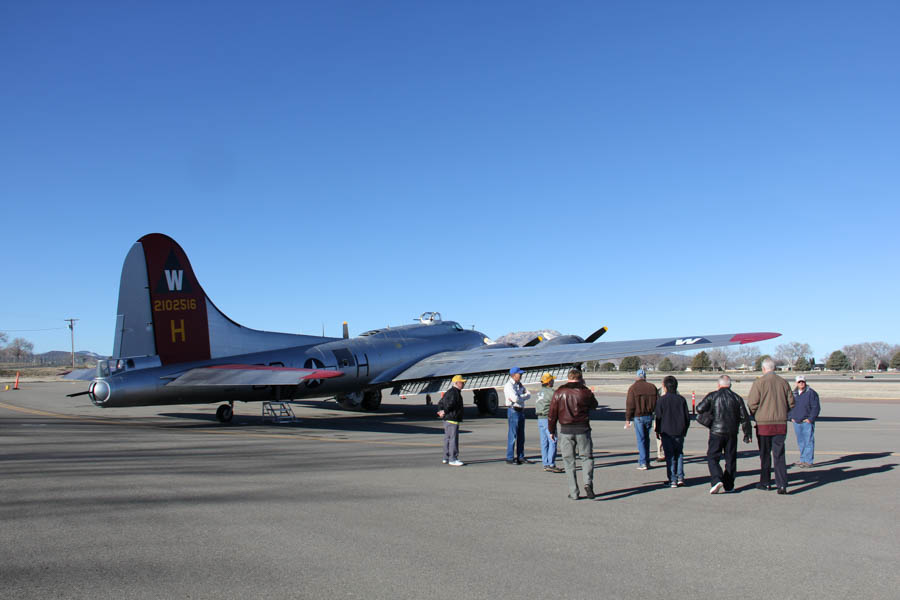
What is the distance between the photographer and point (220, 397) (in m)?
21.1

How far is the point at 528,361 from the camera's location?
957 inches

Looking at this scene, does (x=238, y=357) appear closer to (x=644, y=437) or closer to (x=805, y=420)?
(x=644, y=437)

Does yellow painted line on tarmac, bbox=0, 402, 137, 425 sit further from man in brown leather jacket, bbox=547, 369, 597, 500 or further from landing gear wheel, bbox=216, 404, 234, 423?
man in brown leather jacket, bbox=547, 369, 597, 500

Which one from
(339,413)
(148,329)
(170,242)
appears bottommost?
(339,413)

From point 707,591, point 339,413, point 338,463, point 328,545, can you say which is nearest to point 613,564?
point 707,591

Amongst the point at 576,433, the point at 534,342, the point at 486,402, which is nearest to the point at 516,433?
the point at 576,433

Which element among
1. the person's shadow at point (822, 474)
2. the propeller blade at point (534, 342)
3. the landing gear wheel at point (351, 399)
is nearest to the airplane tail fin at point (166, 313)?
the landing gear wheel at point (351, 399)

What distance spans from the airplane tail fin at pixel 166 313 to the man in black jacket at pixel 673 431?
15255mm

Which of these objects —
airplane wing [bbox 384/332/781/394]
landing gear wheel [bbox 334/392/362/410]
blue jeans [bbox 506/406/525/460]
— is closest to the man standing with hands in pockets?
blue jeans [bbox 506/406/525/460]

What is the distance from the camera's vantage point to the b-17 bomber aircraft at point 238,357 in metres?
19.3

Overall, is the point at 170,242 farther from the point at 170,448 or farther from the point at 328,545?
the point at 328,545

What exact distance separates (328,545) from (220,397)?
15618 mm

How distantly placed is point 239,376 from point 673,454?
12918 mm

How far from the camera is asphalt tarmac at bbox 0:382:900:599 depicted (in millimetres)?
5660
